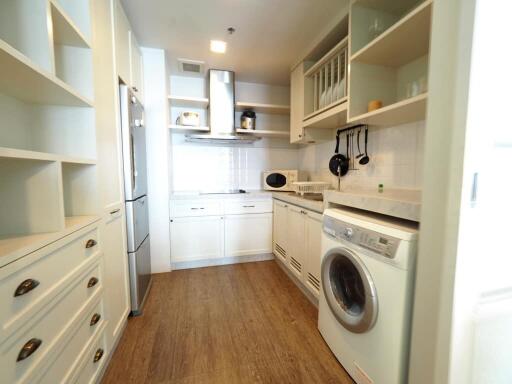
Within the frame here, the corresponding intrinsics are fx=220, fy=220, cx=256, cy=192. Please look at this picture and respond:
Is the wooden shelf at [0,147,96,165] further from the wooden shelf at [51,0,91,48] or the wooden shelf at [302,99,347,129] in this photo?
the wooden shelf at [302,99,347,129]

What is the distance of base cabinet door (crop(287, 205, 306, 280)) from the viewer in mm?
2027

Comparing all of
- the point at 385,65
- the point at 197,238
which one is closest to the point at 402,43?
the point at 385,65

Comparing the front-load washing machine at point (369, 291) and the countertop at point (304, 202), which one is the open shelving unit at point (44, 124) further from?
the countertop at point (304, 202)

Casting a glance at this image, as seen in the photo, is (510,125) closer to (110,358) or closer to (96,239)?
(96,239)

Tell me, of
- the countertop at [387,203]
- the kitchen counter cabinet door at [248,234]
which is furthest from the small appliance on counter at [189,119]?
the countertop at [387,203]

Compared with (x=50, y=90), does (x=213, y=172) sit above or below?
below

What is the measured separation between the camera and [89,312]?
1.08 m

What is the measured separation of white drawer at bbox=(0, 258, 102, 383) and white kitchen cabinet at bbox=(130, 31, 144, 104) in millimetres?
1572

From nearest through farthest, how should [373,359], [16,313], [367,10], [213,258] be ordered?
[16,313], [373,359], [367,10], [213,258]

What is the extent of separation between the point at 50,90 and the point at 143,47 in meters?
1.65

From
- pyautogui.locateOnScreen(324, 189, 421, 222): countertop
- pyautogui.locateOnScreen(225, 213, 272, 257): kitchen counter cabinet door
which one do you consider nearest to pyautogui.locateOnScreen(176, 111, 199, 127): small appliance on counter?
pyautogui.locateOnScreen(225, 213, 272, 257): kitchen counter cabinet door

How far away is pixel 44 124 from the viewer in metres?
1.13

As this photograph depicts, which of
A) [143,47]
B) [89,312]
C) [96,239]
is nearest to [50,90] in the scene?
[96,239]

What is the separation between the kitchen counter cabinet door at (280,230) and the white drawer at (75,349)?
5.55 ft
